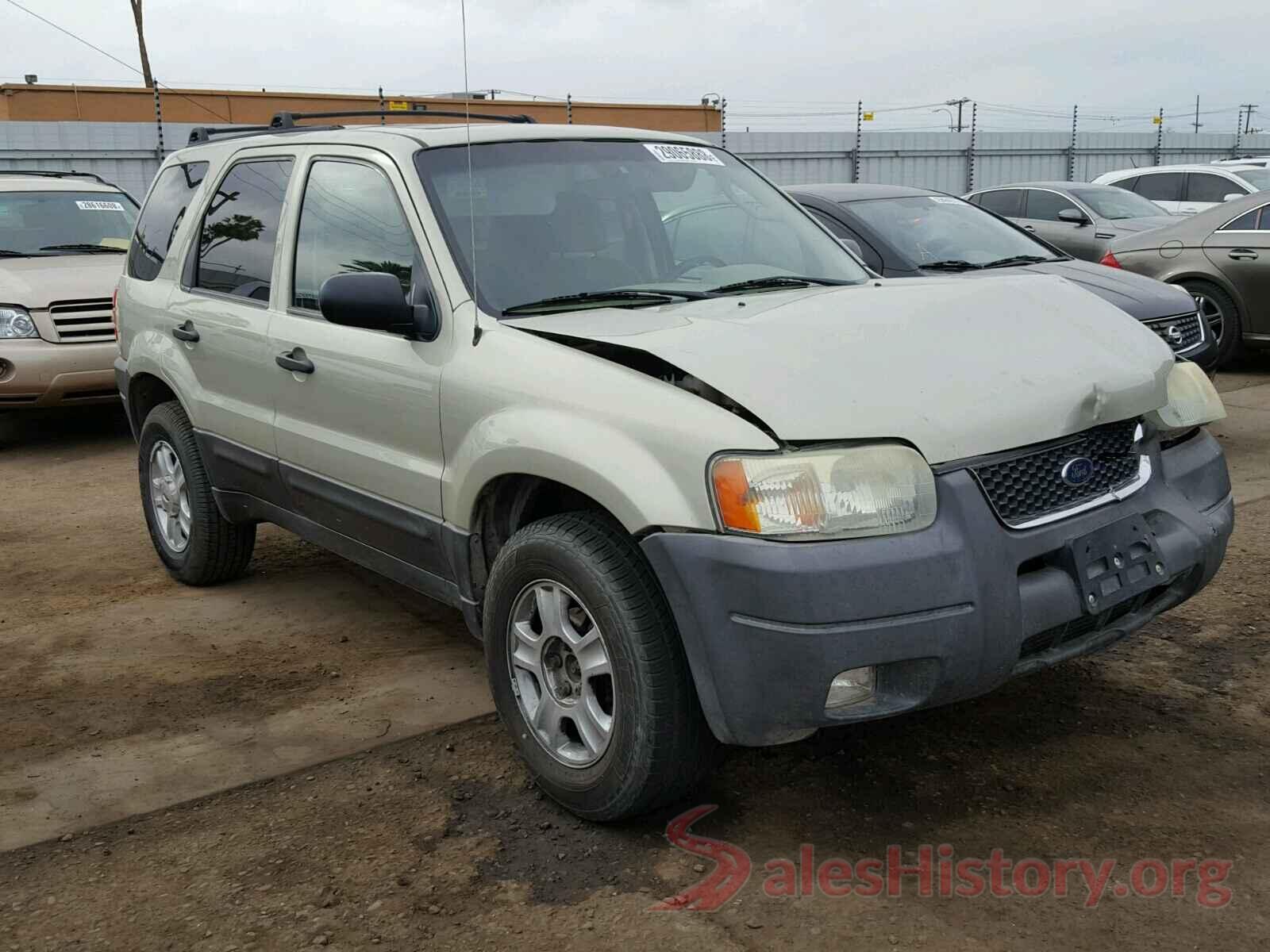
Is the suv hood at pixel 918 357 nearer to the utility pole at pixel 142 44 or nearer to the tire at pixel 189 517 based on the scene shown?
the tire at pixel 189 517

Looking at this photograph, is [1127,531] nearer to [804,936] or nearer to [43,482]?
[804,936]

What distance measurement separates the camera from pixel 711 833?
3.22m

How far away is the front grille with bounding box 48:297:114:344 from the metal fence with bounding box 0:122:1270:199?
899cm

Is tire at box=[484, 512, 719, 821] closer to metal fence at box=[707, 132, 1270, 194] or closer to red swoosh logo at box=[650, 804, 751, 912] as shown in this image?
red swoosh logo at box=[650, 804, 751, 912]

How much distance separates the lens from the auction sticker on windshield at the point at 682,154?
4.38 meters

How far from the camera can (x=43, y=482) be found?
801 cm

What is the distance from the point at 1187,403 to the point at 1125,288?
13.7ft

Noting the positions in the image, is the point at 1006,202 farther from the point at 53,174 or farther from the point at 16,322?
the point at 16,322

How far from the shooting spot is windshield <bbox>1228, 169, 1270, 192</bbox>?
15352 mm

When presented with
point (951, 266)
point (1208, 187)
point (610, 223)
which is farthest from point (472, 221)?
point (1208, 187)

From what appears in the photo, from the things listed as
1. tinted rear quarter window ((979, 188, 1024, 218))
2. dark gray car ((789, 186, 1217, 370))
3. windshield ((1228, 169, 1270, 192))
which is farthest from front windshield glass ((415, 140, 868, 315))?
windshield ((1228, 169, 1270, 192))

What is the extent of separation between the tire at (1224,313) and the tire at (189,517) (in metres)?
7.53

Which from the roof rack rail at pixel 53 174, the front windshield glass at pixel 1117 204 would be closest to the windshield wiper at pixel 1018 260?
the front windshield glass at pixel 1117 204

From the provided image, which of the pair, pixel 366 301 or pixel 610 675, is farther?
pixel 366 301
